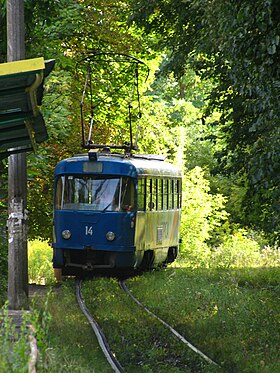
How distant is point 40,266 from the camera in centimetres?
2941

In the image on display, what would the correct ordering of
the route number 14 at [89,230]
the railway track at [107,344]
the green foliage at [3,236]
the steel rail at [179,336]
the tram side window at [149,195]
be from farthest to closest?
1. the tram side window at [149,195]
2. the route number 14 at [89,230]
3. the green foliage at [3,236]
4. the steel rail at [179,336]
5. the railway track at [107,344]

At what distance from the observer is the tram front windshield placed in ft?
75.3

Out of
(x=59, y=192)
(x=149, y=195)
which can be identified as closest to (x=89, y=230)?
(x=59, y=192)

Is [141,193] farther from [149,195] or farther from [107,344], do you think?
[107,344]

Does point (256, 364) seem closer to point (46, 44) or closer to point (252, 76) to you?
point (252, 76)

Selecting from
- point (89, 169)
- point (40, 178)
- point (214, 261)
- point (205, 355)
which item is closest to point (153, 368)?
point (205, 355)

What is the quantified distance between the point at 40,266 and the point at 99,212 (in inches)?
274

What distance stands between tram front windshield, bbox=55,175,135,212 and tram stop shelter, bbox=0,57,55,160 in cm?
1005

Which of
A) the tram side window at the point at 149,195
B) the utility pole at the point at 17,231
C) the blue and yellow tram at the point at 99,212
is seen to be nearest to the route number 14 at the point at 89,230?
the blue and yellow tram at the point at 99,212

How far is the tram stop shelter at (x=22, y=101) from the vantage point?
8414 millimetres

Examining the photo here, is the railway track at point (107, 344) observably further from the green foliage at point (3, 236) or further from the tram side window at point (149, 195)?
the tram side window at point (149, 195)

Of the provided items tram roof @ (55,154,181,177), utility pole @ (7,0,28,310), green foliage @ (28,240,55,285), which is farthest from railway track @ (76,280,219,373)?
green foliage @ (28,240,55,285)

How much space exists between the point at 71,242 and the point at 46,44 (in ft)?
14.6

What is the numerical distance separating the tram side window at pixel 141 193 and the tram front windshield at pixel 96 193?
1.13ft
